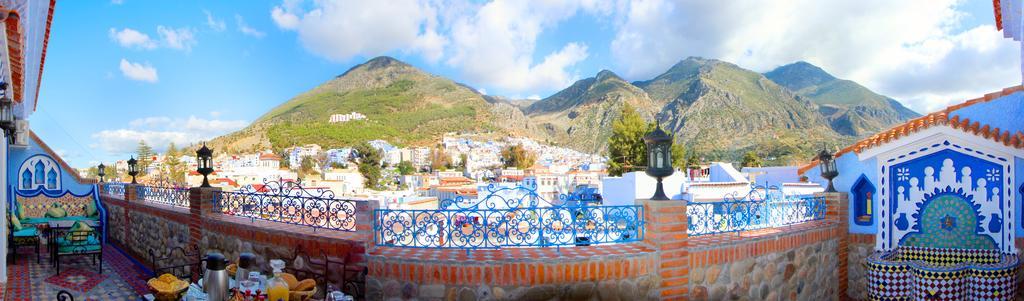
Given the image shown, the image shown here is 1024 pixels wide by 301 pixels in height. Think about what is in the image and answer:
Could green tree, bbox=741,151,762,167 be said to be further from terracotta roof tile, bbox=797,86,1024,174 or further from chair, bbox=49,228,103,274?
chair, bbox=49,228,103,274

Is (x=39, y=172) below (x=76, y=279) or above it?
above

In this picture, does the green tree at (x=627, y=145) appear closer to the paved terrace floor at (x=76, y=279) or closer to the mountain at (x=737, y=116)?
the mountain at (x=737, y=116)

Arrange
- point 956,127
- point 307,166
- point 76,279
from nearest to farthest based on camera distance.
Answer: point 956,127
point 76,279
point 307,166

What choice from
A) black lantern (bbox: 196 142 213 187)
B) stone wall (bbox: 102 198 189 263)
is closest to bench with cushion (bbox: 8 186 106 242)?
stone wall (bbox: 102 198 189 263)

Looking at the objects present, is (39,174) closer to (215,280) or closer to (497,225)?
(215,280)

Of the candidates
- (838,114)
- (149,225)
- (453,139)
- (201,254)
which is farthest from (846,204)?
(838,114)

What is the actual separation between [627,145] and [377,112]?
74988 millimetres

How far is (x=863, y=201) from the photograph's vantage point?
625 centimetres

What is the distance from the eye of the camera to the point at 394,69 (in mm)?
120062

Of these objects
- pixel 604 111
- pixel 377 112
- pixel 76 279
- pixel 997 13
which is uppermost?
pixel 377 112

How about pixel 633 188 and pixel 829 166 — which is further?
pixel 633 188

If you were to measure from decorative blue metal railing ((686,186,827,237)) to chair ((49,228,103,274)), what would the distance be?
765 cm

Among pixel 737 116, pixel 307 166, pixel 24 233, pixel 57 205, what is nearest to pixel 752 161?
pixel 737 116

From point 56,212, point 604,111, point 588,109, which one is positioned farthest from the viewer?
point 588,109
